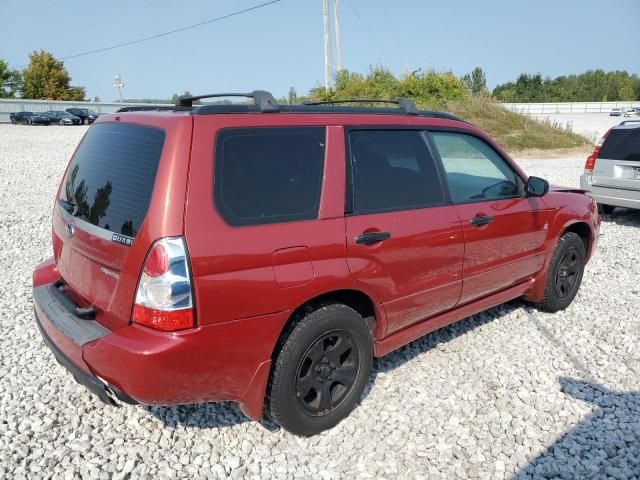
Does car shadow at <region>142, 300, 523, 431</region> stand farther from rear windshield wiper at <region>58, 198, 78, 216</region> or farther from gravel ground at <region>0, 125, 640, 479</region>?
rear windshield wiper at <region>58, 198, 78, 216</region>

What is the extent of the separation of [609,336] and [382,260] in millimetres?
2511

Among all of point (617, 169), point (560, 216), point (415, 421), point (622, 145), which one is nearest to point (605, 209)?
point (617, 169)

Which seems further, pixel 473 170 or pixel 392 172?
pixel 473 170

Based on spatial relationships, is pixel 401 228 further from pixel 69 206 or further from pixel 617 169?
pixel 617 169

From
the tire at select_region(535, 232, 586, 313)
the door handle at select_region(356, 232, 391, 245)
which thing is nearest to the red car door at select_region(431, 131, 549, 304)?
the tire at select_region(535, 232, 586, 313)

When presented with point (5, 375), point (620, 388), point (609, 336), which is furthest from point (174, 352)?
point (609, 336)

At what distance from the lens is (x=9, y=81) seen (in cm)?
5869

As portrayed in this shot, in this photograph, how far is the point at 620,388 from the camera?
11.6 ft

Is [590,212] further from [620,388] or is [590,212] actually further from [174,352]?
[174,352]

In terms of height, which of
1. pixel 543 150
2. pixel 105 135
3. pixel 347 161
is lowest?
pixel 543 150

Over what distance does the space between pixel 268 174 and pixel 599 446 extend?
2.42 m

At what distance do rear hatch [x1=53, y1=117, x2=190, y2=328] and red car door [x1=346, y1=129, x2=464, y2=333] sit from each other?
3.61 ft

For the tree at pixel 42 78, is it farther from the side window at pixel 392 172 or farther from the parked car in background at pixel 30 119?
the side window at pixel 392 172

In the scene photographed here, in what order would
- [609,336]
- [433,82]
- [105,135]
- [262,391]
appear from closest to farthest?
[262,391] < [105,135] < [609,336] < [433,82]
